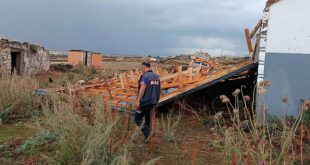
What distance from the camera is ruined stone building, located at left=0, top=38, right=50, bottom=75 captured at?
20.8m

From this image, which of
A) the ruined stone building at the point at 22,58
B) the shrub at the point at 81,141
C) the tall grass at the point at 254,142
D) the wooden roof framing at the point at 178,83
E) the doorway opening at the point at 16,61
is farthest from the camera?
the doorway opening at the point at 16,61

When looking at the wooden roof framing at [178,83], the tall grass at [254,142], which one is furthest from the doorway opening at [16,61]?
the tall grass at [254,142]

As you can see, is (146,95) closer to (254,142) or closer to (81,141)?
(81,141)

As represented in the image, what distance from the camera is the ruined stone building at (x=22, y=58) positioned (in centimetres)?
2078

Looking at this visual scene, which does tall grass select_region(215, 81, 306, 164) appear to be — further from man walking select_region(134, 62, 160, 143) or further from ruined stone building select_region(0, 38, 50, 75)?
ruined stone building select_region(0, 38, 50, 75)

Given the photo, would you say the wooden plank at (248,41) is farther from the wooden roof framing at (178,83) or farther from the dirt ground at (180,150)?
the dirt ground at (180,150)

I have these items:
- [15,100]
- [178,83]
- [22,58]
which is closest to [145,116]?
[178,83]

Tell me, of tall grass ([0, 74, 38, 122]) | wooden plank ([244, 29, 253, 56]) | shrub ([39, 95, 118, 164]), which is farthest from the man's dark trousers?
wooden plank ([244, 29, 253, 56])

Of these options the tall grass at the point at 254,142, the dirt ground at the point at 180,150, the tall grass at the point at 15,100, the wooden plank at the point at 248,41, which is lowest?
the dirt ground at the point at 180,150

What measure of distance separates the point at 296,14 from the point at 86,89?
22.5 feet

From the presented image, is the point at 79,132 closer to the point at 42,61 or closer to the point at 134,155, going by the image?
the point at 134,155

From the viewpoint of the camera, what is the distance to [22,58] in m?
23.1

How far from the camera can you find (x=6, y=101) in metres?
12.1

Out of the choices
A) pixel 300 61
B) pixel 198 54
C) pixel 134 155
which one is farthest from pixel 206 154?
pixel 198 54
